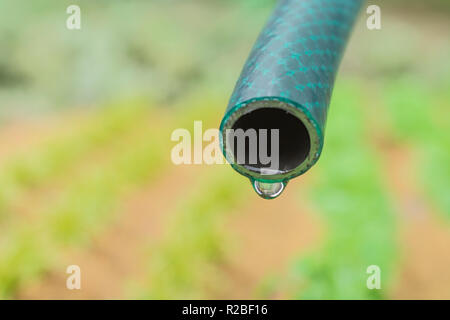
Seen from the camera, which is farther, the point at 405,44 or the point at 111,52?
the point at 405,44

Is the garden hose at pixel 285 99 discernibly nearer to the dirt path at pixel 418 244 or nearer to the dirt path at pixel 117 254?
the dirt path at pixel 117 254

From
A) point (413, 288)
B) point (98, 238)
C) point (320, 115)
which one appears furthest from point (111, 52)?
point (320, 115)

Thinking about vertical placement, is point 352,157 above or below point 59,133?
below

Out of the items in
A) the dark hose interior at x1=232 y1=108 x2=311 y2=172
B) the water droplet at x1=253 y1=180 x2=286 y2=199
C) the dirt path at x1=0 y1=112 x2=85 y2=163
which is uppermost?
the dirt path at x1=0 y1=112 x2=85 y2=163

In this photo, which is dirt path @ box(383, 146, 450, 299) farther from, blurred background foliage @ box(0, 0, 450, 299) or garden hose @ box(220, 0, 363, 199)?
garden hose @ box(220, 0, 363, 199)

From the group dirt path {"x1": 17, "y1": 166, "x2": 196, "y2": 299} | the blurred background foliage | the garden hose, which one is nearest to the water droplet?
the garden hose

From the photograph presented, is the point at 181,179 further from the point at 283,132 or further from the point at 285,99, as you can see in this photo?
the point at 285,99

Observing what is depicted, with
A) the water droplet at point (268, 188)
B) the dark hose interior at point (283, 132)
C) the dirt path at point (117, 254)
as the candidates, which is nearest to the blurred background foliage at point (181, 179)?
the dirt path at point (117, 254)

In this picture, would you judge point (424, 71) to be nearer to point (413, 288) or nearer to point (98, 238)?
point (413, 288)
